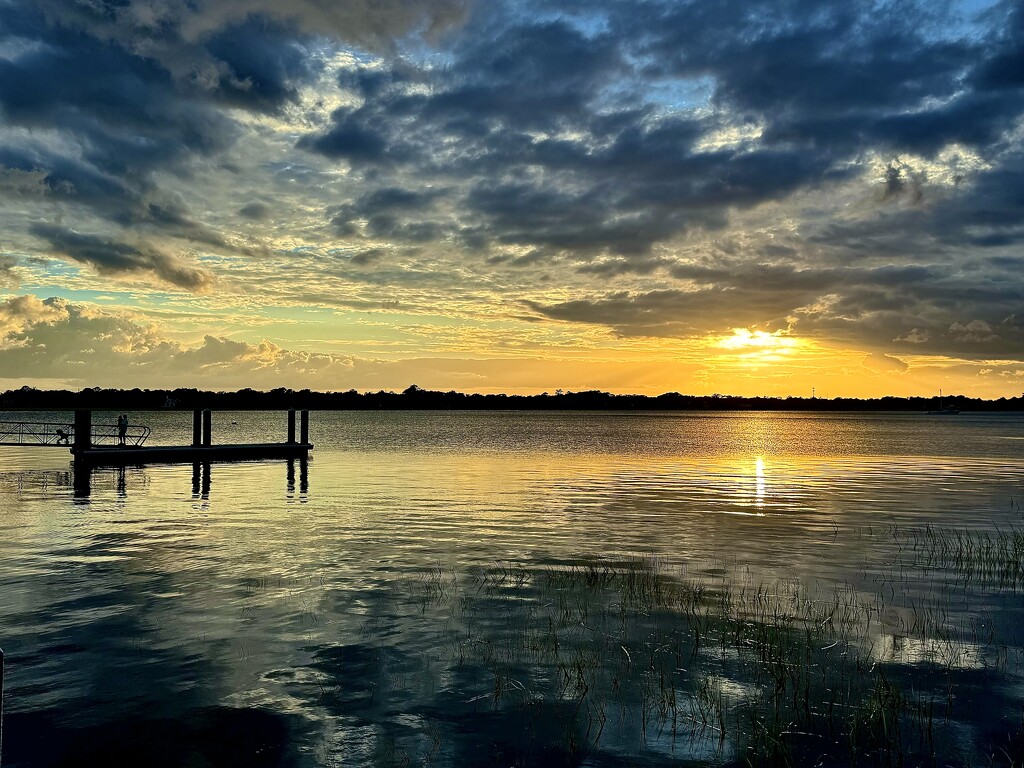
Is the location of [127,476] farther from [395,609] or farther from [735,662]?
[735,662]

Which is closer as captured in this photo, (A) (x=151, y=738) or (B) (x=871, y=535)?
(A) (x=151, y=738)

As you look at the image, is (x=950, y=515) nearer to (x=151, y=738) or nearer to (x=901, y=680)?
(x=901, y=680)

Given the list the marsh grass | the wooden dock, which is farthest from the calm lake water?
the wooden dock

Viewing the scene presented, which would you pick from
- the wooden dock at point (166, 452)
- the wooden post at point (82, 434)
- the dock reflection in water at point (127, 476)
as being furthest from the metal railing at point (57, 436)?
the dock reflection in water at point (127, 476)

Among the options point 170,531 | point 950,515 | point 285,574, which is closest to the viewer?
point 285,574

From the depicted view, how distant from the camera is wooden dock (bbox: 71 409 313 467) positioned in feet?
164

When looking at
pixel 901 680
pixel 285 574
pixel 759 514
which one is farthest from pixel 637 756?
pixel 759 514

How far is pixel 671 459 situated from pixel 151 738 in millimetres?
61477

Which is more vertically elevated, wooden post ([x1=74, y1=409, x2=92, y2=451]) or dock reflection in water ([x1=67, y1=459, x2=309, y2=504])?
wooden post ([x1=74, y1=409, x2=92, y2=451])

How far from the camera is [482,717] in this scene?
399 inches

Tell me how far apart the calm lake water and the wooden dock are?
41.2 ft

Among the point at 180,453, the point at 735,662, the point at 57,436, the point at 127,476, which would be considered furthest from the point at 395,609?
the point at 57,436

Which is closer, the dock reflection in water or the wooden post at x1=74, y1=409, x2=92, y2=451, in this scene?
the dock reflection in water

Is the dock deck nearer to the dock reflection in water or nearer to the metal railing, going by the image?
the metal railing
